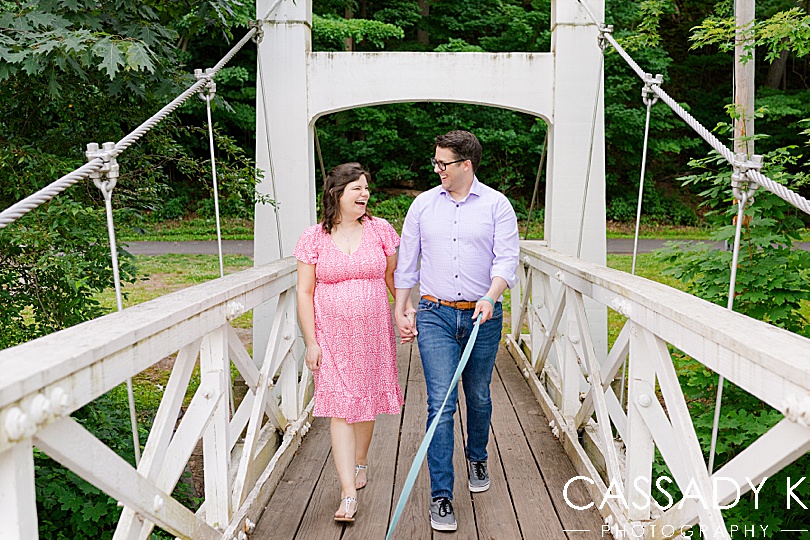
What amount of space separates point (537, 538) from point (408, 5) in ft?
53.5

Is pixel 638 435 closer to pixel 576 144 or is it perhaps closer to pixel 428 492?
pixel 428 492

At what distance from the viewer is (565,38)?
Result: 18.3 ft

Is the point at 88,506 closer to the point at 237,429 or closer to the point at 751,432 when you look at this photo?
the point at 237,429

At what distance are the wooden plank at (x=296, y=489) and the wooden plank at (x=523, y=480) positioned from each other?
69cm

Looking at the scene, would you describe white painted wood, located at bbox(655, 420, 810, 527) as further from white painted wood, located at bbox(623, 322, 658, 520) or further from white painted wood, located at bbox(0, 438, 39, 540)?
white painted wood, located at bbox(0, 438, 39, 540)

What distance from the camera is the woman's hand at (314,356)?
2898 millimetres

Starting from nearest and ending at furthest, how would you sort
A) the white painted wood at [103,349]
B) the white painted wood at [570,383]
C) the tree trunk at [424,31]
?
the white painted wood at [103,349]
the white painted wood at [570,383]
the tree trunk at [424,31]

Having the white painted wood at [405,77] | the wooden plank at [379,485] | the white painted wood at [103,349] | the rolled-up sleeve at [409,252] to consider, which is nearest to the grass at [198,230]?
the white painted wood at [405,77]

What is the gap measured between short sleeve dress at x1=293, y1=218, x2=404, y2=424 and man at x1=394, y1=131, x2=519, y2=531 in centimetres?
14

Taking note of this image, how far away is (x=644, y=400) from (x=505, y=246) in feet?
2.53

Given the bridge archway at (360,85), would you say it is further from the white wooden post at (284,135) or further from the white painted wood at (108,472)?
the white painted wood at (108,472)

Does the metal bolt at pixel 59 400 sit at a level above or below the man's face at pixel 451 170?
below

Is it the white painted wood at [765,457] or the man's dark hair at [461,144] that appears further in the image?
the man's dark hair at [461,144]

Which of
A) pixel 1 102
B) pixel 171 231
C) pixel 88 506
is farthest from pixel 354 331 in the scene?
pixel 171 231
